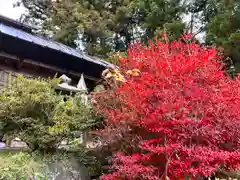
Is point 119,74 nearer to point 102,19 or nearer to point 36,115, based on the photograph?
point 36,115

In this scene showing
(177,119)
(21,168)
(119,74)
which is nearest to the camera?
(21,168)

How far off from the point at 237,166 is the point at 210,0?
13.6m

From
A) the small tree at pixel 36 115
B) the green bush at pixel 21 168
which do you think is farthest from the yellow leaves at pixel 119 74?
the green bush at pixel 21 168

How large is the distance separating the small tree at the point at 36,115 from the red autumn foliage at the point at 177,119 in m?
0.96

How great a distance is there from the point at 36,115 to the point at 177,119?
2882mm

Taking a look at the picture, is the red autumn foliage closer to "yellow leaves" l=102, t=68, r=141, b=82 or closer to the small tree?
"yellow leaves" l=102, t=68, r=141, b=82

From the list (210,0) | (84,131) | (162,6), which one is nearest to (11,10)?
(162,6)

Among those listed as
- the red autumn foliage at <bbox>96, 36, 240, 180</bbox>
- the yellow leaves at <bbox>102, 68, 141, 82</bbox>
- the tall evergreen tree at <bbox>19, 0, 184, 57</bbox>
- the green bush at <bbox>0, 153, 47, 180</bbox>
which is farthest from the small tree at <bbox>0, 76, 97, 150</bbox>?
the tall evergreen tree at <bbox>19, 0, 184, 57</bbox>

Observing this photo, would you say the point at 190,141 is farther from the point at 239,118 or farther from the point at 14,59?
the point at 14,59

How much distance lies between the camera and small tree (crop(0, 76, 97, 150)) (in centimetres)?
476

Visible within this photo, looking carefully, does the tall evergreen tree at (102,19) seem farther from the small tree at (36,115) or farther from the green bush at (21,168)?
the green bush at (21,168)

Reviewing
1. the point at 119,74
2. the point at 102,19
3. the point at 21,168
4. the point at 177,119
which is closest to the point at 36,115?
the point at 21,168

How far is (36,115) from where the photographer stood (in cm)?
500

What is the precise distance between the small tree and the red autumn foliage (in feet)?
3.14
